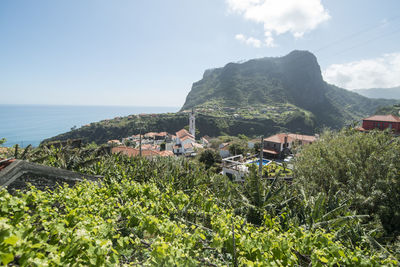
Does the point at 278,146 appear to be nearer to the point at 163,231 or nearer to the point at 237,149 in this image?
the point at 237,149

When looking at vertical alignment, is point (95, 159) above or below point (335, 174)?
above

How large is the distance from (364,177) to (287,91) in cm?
14460

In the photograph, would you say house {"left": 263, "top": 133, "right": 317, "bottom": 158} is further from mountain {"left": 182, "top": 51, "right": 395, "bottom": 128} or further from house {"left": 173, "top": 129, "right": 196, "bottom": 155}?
mountain {"left": 182, "top": 51, "right": 395, "bottom": 128}

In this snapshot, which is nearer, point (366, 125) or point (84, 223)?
point (84, 223)

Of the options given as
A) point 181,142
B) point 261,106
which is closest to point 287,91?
point 261,106

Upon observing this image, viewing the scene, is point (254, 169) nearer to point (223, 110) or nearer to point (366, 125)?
point (366, 125)

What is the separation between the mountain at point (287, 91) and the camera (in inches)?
4968

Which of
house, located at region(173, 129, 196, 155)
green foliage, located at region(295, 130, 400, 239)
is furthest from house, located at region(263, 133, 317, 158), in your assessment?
green foliage, located at region(295, 130, 400, 239)

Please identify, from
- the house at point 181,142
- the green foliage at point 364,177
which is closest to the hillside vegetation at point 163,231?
the green foliage at point 364,177

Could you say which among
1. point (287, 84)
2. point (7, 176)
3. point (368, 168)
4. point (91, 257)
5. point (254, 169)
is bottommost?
point (368, 168)

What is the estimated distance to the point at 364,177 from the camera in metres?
8.55

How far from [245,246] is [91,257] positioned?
5.86 ft

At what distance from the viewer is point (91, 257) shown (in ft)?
6.04

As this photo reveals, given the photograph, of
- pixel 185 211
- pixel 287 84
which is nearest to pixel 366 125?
pixel 185 211
